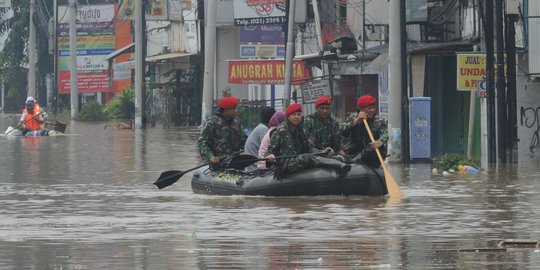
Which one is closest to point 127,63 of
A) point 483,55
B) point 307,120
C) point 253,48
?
point 253,48

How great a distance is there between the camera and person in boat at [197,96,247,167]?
22.9 m

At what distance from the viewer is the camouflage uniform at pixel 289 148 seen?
71.2 ft

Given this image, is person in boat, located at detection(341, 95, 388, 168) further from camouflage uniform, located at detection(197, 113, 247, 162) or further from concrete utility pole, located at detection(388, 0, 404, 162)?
concrete utility pole, located at detection(388, 0, 404, 162)

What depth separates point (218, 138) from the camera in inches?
911

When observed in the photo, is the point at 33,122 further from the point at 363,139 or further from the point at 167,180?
the point at 363,139

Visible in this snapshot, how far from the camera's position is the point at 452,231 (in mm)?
16828

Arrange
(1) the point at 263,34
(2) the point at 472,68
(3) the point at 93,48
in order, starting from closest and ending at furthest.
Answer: (2) the point at 472,68 < (1) the point at 263,34 < (3) the point at 93,48

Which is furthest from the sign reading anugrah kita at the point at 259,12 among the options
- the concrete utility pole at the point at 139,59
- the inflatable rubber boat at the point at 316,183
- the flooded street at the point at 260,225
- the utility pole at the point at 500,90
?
the inflatable rubber boat at the point at 316,183

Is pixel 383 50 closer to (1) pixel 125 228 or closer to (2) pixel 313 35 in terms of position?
(2) pixel 313 35

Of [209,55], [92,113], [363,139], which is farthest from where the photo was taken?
[92,113]

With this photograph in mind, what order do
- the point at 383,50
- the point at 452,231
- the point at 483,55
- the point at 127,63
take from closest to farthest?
the point at 452,231 → the point at 483,55 → the point at 383,50 → the point at 127,63

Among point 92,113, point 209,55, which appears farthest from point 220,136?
point 92,113

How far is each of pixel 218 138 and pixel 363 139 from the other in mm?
2163

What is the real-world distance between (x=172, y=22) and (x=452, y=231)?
197ft
